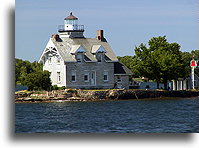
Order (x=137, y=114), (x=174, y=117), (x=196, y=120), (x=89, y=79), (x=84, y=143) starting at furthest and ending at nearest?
1. (x=89, y=79)
2. (x=137, y=114)
3. (x=174, y=117)
4. (x=196, y=120)
5. (x=84, y=143)

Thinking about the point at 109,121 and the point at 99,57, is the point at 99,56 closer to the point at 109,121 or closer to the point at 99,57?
the point at 99,57

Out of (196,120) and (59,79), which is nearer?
(196,120)

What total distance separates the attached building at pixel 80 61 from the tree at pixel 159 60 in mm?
1658

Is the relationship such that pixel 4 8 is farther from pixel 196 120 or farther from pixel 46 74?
pixel 46 74

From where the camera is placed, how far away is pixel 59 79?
1773 inches

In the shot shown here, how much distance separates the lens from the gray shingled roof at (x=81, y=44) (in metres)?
45.2

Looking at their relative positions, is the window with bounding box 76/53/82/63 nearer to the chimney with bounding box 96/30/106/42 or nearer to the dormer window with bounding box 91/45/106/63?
the dormer window with bounding box 91/45/106/63

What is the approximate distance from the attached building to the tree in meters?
1.66

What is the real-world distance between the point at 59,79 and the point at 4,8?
28.9 metres

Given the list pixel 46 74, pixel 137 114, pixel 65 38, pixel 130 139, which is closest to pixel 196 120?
pixel 137 114

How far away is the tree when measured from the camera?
47406 millimetres

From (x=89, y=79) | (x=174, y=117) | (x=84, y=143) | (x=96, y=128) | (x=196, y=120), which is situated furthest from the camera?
(x=89, y=79)

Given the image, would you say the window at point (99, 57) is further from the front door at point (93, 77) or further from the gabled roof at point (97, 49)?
the front door at point (93, 77)

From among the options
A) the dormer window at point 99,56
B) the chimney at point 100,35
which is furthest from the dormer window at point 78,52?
the chimney at point 100,35
